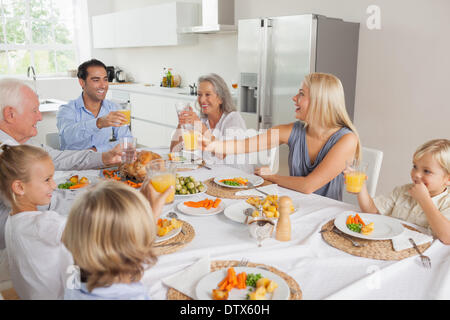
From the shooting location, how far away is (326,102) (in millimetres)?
1979

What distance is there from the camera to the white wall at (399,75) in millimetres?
3094

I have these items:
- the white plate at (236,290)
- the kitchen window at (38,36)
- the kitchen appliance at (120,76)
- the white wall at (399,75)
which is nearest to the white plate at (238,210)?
the white plate at (236,290)

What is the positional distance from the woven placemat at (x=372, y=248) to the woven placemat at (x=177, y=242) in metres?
0.48

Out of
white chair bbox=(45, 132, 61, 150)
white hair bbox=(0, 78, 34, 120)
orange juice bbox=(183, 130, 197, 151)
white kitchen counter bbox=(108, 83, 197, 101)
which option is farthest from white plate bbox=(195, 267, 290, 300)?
white kitchen counter bbox=(108, 83, 197, 101)

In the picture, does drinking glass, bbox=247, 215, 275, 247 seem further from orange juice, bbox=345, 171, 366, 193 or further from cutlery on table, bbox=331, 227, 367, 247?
orange juice, bbox=345, 171, 366, 193

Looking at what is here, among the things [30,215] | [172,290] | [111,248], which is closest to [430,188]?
[172,290]

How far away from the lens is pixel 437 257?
4.05 ft

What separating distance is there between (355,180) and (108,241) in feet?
3.35

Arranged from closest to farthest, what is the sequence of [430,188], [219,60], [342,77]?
[430,188]
[342,77]
[219,60]

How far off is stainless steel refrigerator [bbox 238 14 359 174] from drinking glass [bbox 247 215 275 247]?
2.25 meters

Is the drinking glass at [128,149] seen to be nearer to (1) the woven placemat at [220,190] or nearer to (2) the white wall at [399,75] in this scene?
(1) the woven placemat at [220,190]

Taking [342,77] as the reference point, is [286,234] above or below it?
below

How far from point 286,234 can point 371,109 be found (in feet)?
8.60

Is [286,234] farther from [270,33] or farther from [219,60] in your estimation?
[219,60]
